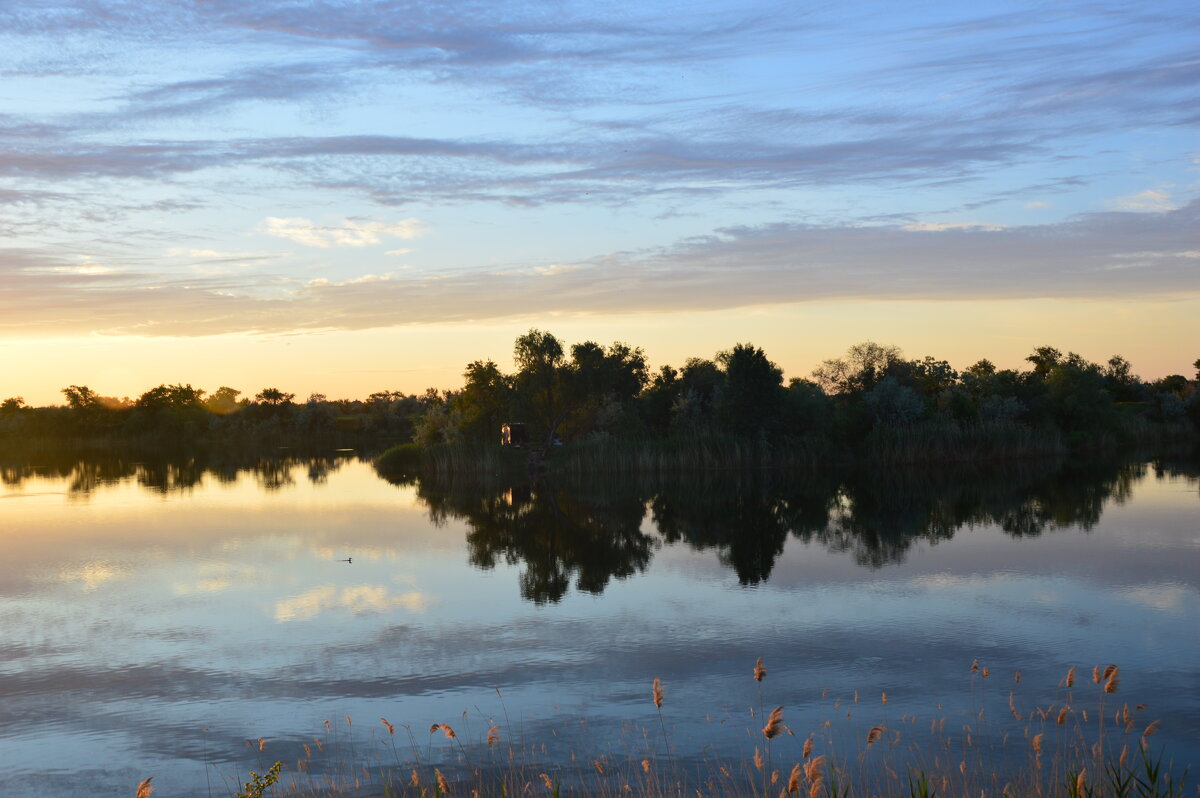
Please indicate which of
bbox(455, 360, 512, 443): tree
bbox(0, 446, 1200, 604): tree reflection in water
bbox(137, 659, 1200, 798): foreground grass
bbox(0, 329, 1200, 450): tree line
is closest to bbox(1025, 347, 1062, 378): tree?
bbox(0, 329, 1200, 450): tree line

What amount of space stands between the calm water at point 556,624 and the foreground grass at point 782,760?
129mm

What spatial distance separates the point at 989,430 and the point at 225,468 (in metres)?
41.1

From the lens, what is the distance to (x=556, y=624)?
15758 mm

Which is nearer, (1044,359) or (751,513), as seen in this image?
(751,513)

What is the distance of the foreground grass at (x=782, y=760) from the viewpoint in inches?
329

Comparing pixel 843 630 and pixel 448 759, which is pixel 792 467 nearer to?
pixel 843 630

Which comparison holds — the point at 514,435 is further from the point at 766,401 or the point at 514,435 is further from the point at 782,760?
the point at 782,760

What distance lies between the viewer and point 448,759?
9672mm

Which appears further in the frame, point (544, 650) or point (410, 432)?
point (410, 432)

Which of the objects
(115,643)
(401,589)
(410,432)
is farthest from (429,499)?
(410,432)

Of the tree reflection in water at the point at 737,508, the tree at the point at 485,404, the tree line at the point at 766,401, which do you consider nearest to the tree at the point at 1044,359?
the tree line at the point at 766,401

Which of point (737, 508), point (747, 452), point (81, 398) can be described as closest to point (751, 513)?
point (737, 508)

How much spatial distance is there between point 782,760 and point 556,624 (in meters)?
6.77

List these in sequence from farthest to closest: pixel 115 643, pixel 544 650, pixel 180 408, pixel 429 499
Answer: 1. pixel 180 408
2. pixel 429 499
3. pixel 115 643
4. pixel 544 650
